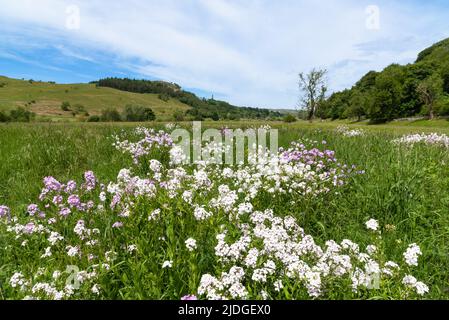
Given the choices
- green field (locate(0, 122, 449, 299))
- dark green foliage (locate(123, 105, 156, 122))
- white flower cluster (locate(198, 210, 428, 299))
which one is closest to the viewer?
white flower cluster (locate(198, 210, 428, 299))

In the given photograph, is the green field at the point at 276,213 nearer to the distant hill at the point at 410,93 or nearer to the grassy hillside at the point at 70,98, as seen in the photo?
the distant hill at the point at 410,93

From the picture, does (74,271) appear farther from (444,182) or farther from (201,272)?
(444,182)

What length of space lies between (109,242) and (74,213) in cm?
114

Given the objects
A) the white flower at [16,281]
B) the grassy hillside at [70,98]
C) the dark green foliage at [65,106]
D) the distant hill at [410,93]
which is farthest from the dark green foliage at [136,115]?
the white flower at [16,281]

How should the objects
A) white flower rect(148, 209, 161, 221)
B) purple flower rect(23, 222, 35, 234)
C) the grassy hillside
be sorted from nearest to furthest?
white flower rect(148, 209, 161, 221)
purple flower rect(23, 222, 35, 234)
the grassy hillside

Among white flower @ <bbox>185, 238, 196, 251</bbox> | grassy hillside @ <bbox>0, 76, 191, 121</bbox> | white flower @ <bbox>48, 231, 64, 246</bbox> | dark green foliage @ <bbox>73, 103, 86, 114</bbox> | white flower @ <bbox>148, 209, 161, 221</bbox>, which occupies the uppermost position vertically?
grassy hillside @ <bbox>0, 76, 191, 121</bbox>

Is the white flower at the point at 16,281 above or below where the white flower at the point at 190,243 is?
below

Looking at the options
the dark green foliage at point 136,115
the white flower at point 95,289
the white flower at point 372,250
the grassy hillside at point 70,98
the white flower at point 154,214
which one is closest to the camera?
the white flower at point 95,289

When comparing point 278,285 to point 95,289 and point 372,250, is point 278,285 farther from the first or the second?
point 95,289

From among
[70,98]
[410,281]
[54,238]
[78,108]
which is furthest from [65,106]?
[410,281]

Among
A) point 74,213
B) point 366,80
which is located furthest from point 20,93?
point 74,213

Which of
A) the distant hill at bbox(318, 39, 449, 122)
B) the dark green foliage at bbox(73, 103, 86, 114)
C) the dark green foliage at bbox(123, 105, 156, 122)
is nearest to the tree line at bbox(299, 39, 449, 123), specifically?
the distant hill at bbox(318, 39, 449, 122)

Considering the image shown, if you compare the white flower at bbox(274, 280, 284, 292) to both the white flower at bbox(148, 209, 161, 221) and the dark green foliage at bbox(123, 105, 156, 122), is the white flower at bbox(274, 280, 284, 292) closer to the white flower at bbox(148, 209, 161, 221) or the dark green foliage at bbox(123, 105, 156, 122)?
the white flower at bbox(148, 209, 161, 221)

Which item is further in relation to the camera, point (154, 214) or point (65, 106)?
point (65, 106)
